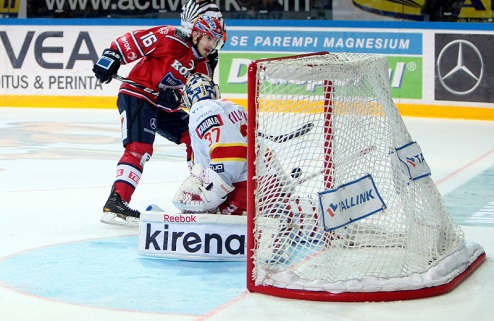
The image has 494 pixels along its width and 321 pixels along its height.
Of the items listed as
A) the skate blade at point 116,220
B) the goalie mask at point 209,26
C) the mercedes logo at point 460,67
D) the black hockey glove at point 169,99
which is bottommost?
the mercedes logo at point 460,67

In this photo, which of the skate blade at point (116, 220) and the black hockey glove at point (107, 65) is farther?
the black hockey glove at point (107, 65)

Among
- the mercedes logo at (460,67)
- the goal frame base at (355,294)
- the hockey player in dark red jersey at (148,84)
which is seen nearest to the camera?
the goal frame base at (355,294)

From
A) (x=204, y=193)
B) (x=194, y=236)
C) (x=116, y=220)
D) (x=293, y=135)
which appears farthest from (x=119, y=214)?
(x=293, y=135)

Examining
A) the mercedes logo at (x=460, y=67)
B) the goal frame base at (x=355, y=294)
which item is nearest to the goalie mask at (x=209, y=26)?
the goal frame base at (x=355, y=294)

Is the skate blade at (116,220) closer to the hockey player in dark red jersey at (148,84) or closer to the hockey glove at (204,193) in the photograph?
the hockey player in dark red jersey at (148,84)

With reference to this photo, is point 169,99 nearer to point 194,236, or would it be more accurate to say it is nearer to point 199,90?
point 199,90

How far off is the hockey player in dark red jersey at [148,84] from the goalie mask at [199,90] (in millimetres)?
598

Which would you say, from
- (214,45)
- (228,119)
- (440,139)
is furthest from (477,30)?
(228,119)

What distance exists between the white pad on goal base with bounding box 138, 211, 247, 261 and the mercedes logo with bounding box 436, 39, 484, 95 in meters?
6.48

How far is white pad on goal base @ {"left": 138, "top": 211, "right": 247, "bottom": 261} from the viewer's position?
13.9ft

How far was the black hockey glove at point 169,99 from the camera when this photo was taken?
5.45 metres

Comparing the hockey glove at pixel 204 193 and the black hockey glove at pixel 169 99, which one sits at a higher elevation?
the black hockey glove at pixel 169 99

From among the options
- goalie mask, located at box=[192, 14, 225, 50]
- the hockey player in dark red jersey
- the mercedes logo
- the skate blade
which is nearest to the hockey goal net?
goalie mask, located at box=[192, 14, 225, 50]

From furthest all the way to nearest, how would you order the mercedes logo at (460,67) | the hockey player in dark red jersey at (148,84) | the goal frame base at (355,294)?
the mercedes logo at (460,67)
the hockey player in dark red jersey at (148,84)
the goal frame base at (355,294)
